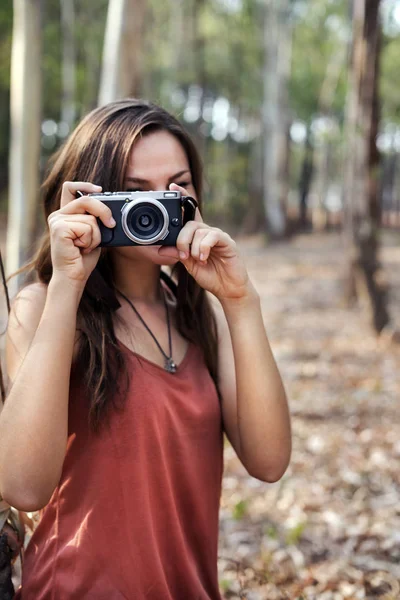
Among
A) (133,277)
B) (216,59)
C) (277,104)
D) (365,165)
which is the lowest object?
(133,277)

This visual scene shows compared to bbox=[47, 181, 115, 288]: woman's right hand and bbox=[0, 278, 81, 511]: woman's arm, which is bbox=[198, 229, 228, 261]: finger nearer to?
bbox=[47, 181, 115, 288]: woman's right hand

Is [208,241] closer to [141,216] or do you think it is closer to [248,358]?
[141,216]

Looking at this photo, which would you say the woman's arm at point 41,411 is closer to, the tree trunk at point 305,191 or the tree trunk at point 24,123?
the tree trunk at point 24,123

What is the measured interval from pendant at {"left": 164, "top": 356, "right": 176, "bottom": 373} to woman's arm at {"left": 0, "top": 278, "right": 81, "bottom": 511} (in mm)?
323

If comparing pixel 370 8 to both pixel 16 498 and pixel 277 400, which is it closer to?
pixel 277 400

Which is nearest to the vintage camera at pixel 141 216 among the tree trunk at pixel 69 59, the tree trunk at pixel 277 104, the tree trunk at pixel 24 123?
the tree trunk at pixel 24 123

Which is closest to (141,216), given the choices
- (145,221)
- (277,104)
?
(145,221)

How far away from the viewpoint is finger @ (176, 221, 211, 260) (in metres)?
1.73

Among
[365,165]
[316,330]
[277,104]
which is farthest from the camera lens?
[277,104]

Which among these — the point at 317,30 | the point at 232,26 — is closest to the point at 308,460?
the point at 232,26

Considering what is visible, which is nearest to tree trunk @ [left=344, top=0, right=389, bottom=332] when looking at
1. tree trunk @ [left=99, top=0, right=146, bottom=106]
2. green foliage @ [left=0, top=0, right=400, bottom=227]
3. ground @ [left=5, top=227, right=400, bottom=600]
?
ground @ [left=5, top=227, right=400, bottom=600]

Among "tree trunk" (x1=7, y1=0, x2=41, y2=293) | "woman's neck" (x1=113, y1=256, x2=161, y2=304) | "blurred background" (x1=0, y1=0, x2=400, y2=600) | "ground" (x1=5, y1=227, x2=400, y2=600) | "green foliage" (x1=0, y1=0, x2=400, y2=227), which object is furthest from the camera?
"green foliage" (x1=0, y1=0, x2=400, y2=227)

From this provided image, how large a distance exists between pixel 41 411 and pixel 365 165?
626cm

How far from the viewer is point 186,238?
1.74 meters
